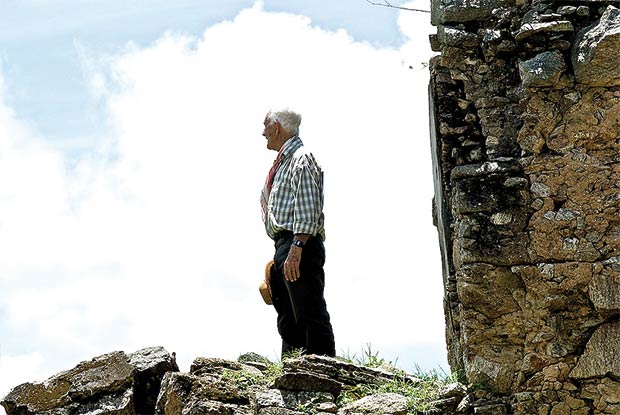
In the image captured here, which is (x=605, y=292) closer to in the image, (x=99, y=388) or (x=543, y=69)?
(x=543, y=69)

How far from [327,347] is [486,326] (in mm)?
1086

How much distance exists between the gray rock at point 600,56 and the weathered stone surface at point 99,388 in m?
3.10

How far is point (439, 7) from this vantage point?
6980 millimetres

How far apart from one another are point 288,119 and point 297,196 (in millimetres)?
598

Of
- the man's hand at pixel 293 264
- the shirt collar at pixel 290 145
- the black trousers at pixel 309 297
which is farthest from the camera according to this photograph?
the shirt collar at pixel 290 145

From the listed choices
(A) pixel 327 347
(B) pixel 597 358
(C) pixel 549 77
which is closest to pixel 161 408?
(A) pixel 327 347

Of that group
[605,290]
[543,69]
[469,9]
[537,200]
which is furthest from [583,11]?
[605,290]

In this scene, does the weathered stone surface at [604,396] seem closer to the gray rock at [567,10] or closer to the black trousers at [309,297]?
the black trousers at [309,297]

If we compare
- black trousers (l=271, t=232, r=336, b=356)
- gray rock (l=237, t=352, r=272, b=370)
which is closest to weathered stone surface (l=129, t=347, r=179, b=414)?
gray rock (l=237, t=352, r=272, b=370)

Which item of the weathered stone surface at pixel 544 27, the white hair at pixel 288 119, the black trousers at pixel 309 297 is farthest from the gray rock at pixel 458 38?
the black trousers at pixel 309 297

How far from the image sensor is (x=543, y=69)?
21.9 feet

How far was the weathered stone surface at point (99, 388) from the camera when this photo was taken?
7.07 m

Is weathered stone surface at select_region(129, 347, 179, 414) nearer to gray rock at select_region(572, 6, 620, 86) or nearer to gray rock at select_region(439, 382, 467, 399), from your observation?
gray rock at select_region(439, 382, 467, 399)

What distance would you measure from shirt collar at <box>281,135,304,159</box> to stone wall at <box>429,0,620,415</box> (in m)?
0.99
